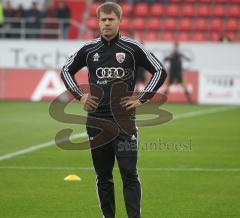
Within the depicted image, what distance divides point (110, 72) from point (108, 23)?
0.48 m

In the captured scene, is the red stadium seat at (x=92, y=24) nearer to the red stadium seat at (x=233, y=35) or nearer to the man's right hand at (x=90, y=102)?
the red stadium seat at (x=233, y=35)

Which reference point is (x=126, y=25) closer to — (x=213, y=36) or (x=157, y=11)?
(x=157, y=11)

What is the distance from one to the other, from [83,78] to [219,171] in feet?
52.5

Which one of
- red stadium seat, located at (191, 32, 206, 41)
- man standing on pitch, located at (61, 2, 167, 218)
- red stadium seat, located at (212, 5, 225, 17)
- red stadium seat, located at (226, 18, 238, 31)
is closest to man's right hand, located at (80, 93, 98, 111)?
man standing on pitch, located at (61, 2, 167, 218)

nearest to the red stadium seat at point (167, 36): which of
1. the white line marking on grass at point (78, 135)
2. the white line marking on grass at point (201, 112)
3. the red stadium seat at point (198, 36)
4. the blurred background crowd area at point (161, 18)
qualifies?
the blurred background crowd area at point (161, 18)

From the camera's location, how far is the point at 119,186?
1025 cm

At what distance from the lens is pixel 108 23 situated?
715 centimetres

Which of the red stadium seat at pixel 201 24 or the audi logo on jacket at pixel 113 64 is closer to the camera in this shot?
the audi logo on jacket at pixel 113 64

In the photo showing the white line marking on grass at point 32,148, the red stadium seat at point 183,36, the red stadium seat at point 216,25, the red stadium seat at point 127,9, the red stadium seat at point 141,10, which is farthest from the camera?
the red stadium seat at point 141,10

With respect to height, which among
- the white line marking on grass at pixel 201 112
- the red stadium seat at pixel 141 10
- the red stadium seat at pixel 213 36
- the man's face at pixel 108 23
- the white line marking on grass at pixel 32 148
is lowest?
the white line marking on grass at pixel 201 112

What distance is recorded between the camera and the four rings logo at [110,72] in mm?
7316

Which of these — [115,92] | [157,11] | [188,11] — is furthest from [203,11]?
[115,92]

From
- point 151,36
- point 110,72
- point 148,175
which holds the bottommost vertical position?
point 151,36

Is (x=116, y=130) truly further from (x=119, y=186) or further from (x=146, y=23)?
(x=146, y=23)
